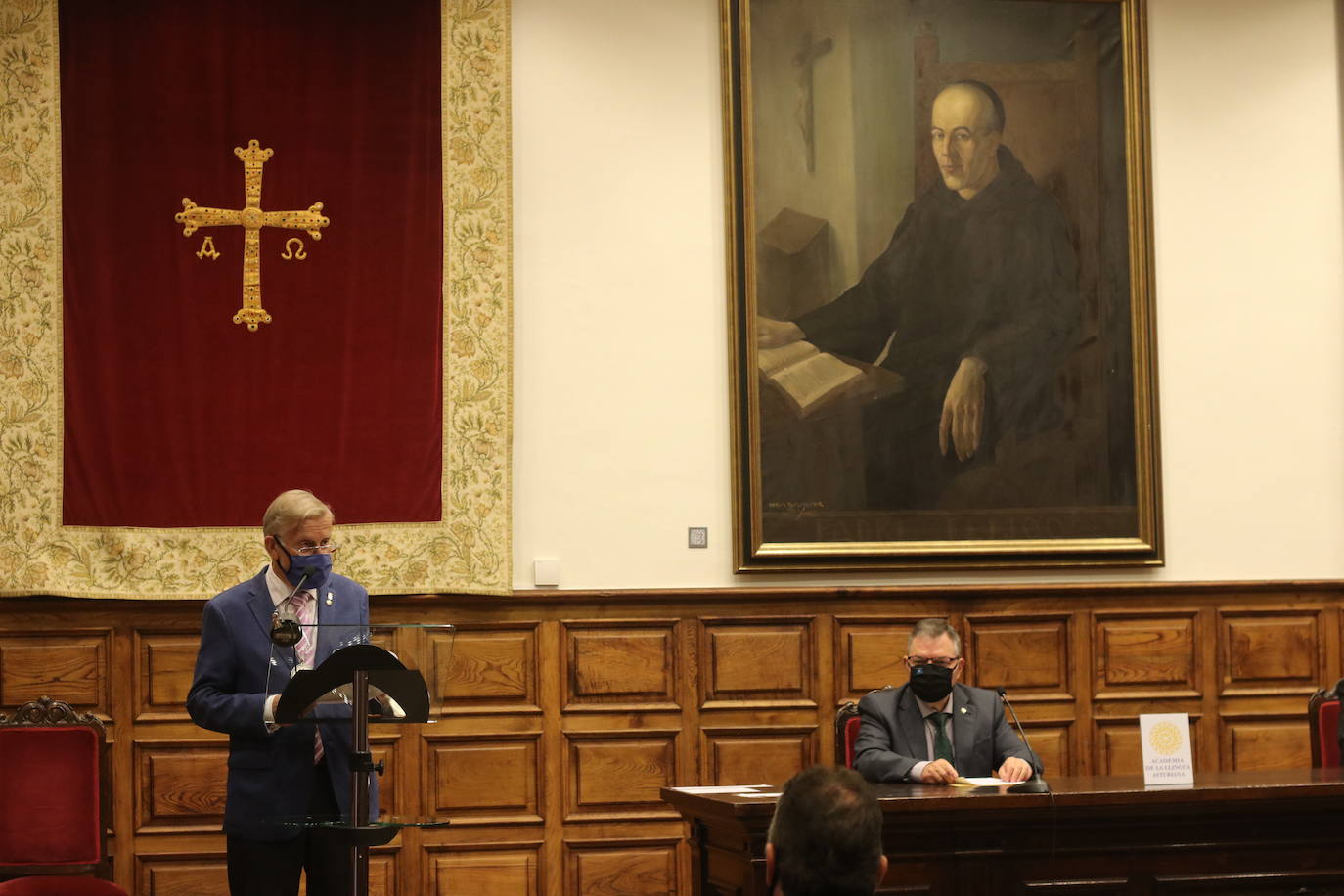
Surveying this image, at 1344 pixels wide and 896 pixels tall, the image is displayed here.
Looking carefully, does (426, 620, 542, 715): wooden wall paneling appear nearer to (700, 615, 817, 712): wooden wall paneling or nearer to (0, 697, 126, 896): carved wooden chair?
(700, 615, 817, 712): wooden wall paneling

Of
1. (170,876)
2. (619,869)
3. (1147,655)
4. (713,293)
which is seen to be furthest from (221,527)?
(1147,655)

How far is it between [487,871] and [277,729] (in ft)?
8.90

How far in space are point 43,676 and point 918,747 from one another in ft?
11.7

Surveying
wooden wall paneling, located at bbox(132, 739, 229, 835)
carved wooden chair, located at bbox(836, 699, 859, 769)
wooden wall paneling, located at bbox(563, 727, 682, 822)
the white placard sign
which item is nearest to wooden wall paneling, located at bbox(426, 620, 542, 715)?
wooden wall paneling, located at bbox(563, 727, 682, 822)

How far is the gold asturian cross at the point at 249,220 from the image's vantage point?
6.34 meters

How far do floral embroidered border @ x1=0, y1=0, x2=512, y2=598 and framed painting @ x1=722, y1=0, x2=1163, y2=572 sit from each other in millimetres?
1034

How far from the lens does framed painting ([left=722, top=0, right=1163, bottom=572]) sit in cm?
667

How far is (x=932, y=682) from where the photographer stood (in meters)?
4.89

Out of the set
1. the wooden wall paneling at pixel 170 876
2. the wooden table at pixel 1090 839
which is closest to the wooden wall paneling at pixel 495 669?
the wooden wall paneling at pixel 170 876

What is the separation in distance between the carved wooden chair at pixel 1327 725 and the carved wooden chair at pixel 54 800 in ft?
13.2

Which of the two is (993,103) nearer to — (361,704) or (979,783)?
(979,783)

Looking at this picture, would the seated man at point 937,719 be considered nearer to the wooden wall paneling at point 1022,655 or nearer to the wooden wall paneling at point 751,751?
the wooden wall paneling at point 751,751

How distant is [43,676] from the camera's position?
6.15 meters

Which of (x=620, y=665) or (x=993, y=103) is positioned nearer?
(x=620, y=665)
